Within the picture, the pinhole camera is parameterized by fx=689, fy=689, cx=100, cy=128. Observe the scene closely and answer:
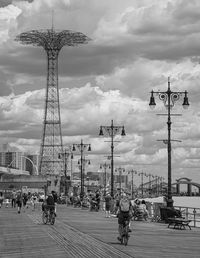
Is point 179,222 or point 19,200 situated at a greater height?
point 19,200

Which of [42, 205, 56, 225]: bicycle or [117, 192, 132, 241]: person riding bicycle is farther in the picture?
[42, 205, 56, 225]: bicycle

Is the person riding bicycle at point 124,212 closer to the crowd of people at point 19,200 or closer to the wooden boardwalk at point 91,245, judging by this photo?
the wooden boardwalk at point 91,245

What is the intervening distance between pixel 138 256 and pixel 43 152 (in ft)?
356

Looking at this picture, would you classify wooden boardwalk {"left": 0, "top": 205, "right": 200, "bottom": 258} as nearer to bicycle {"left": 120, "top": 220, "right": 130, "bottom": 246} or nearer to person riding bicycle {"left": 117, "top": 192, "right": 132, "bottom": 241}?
bicycle {"left": 120, "top": 220, "right": 130, "bottom": 246}

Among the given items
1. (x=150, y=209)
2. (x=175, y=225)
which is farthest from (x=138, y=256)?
(x=150, y=209)

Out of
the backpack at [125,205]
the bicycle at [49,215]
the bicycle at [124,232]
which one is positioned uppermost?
the backpack at [125,205]

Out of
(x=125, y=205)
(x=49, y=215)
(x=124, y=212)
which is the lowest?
(x=49, y=215)

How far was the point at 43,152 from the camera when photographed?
419ft

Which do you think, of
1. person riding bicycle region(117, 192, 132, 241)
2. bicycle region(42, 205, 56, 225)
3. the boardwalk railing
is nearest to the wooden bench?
the boardwalk railing

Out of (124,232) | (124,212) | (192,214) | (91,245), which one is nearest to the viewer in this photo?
(91,245)

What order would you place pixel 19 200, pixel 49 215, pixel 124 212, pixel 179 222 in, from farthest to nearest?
pixel 19 200 → pixel 49 215 → pixel 179 222 → pixel 124 212

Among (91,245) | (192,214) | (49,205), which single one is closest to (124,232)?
(91,245)

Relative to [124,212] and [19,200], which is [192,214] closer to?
[124,212]

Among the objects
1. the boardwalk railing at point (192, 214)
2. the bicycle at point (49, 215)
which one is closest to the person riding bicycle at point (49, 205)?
the bicycle at point (49, 215)
